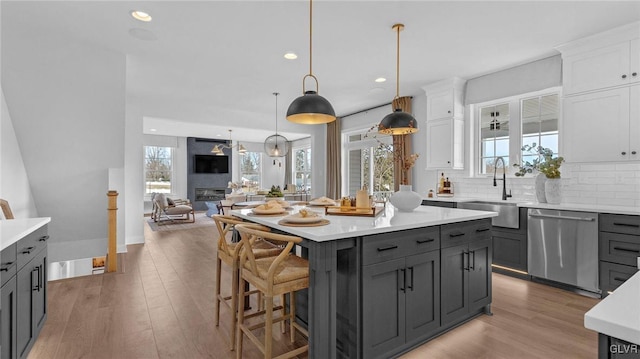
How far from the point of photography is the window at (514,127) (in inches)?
161

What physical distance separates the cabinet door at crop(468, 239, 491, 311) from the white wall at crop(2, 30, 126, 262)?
411 cm

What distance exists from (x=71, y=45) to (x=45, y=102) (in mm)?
669

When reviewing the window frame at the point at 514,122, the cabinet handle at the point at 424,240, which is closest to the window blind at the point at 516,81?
the window frame at the point at 514,122

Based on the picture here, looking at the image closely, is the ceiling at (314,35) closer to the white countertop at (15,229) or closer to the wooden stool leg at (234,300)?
the white countertop at (15,229)

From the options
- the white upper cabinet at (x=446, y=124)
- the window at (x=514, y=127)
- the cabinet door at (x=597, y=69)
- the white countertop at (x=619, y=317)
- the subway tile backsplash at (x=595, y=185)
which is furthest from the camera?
the white upper cabinet at (x=446, y=124)

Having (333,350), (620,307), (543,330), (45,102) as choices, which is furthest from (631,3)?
(45,102)

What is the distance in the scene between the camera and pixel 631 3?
2742 mm

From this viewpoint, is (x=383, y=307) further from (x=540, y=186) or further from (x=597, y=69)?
(x=597, y=69)

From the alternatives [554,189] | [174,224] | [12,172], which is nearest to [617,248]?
[554,189]

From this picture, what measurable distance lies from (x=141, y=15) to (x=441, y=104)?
4168 mm

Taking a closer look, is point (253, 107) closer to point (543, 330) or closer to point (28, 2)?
point (28, 2)

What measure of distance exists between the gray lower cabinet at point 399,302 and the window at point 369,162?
4.01 metres

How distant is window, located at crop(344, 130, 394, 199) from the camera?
6488 millimetres

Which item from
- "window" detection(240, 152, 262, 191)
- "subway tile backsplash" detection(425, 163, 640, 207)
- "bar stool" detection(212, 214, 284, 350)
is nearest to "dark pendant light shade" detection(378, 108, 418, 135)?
"bar stool" detection(212, 214, 284, 350)
